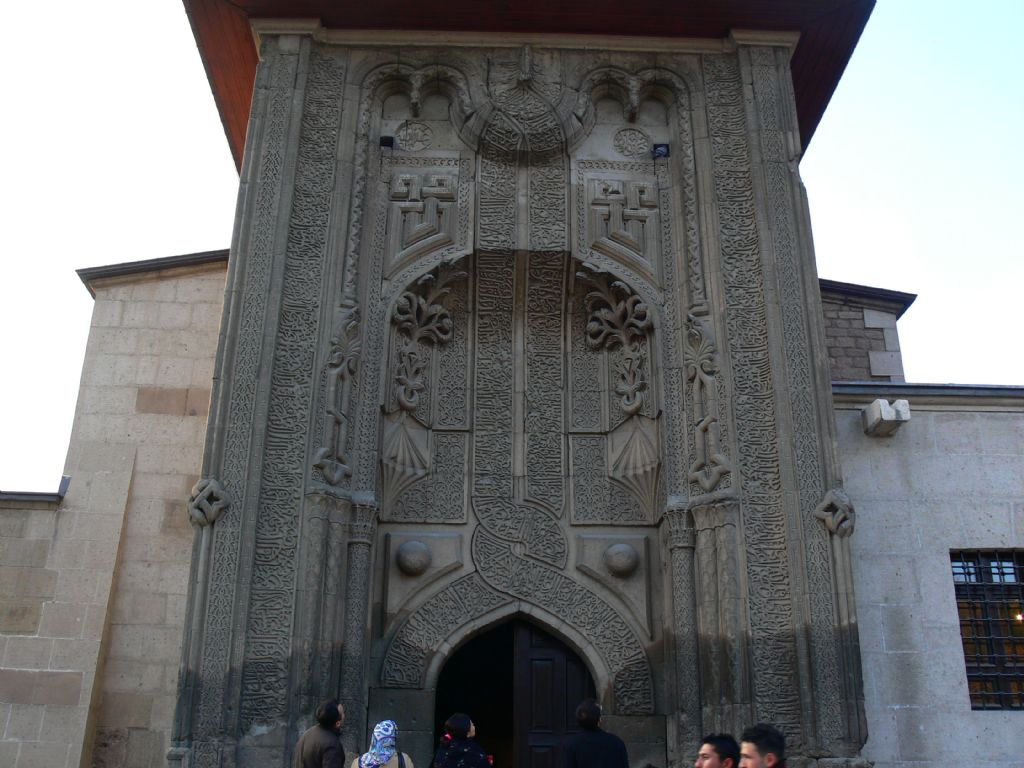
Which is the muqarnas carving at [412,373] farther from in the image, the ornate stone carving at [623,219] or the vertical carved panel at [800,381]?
the vertical carved panel at [800,381]

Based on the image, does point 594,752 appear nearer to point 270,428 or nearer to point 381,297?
point 270,428

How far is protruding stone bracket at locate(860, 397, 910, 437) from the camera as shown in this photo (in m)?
9.70

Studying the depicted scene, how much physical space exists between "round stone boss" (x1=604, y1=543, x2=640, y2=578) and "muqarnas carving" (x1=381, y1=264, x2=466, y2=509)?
6.52 feet

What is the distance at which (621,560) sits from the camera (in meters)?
9.67

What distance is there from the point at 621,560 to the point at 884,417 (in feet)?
9.31

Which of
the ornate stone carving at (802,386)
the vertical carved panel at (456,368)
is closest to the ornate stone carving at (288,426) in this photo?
the vertical carved panel at (456,368)

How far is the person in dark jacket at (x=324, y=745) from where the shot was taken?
590 centimetres

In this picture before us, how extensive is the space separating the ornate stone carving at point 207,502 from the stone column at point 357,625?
1.14 meters

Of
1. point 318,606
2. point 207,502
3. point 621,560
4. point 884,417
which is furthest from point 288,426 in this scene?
point 884,417

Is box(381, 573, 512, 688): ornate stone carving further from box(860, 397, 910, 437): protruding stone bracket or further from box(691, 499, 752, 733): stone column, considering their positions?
box(860, 397, 910, 437): protruding stone bracket

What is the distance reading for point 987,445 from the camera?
1001 centimetres

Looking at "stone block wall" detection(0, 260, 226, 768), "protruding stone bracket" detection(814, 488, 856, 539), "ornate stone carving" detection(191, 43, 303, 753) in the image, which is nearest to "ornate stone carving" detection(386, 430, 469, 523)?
"ornate stone carving" detection(191, 43, 303, 753)

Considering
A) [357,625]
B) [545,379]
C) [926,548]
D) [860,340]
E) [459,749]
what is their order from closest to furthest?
[459,749] < [357,625] < [926,548] < [545,379] < [860,340]

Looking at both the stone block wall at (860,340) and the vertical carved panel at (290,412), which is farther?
the stone block wall at (860,340)
